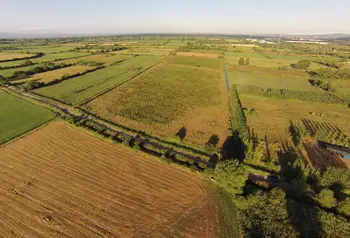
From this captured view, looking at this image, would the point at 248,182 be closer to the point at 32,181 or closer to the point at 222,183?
the point at 222,183

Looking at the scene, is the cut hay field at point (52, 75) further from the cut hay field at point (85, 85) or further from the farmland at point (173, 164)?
the farmland at point (173, 164)

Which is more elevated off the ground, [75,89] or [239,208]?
[75,89]

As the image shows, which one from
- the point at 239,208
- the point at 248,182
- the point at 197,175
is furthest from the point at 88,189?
the point at 248,182

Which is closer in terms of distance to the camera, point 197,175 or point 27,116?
point 197,175

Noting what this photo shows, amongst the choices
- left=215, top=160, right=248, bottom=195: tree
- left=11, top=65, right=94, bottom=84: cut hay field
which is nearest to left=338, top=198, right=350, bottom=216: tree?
left=215, top=160, right=248, bottom=195: tree

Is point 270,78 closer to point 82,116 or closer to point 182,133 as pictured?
point 182,133

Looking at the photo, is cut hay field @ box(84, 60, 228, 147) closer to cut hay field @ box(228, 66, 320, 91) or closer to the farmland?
the farmland

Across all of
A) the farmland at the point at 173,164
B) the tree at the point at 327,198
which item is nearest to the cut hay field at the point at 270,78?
the farmland at the point at 173,164
